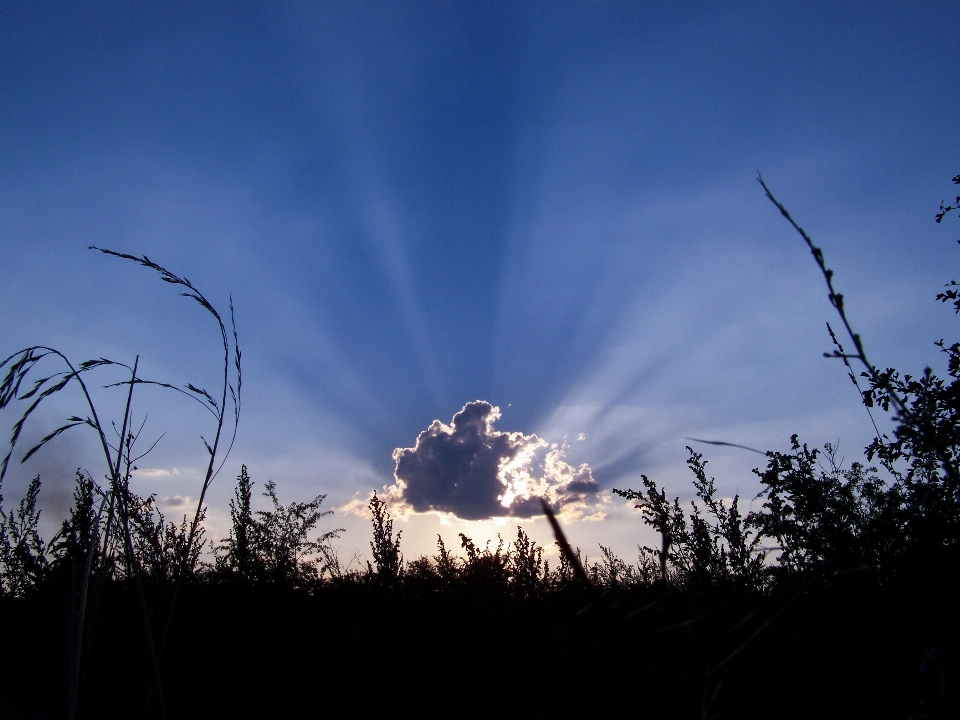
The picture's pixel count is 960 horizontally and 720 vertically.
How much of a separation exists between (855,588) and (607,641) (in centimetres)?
143

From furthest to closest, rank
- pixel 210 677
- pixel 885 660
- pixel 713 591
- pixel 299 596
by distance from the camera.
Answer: pixel 299 596 < pixel 210 677 < pixel 713 591 < pixel 885 660

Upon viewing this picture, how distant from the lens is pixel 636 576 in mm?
5844

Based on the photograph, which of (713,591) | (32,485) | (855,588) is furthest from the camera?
(32,485)

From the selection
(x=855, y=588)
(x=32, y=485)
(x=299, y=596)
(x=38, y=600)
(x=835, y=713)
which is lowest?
(x=835, y=713)

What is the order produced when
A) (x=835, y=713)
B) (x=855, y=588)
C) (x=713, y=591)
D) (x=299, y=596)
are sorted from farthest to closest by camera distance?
1. (x=299, y=596)
2. (x=713, y=591)
3. (x=855, y=588)
4. (x=835, y=713)

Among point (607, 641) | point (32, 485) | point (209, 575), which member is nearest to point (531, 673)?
point (607, 641)

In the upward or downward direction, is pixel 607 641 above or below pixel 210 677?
below

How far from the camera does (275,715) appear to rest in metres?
3.53

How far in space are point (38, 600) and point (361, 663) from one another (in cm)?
208

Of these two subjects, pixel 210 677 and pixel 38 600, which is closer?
pixel 38 600

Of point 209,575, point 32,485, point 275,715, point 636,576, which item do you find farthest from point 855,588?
point 32,485

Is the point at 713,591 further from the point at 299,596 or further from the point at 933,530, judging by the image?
the point at 299,596

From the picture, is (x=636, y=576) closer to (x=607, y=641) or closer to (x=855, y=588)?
(x=607, y=641)

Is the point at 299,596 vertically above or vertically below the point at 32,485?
below
